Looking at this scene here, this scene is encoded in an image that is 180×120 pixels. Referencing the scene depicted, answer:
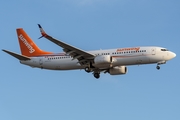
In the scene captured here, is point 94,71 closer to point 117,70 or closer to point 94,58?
point 117,70

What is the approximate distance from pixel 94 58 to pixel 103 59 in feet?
6.81

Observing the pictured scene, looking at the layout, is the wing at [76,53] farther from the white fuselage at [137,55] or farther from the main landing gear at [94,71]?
the main landing gear at [94,71]

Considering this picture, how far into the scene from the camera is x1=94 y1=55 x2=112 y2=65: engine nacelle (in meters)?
67.1

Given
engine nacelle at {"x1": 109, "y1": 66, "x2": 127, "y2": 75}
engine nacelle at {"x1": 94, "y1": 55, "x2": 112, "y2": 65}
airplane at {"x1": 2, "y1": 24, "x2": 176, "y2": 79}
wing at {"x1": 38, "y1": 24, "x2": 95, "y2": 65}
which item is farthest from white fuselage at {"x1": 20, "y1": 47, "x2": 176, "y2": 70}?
engine nacelle at {"x1": 109, "y1": 66, "x2": 127, "y2": 75}

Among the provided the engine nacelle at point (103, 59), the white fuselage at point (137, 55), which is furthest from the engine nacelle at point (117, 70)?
the engine nacelle at point (103, 59)

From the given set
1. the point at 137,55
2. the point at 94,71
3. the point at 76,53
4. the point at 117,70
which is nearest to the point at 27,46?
the point at 76,53

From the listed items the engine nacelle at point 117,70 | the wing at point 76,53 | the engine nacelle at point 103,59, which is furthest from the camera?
the engine nacelle at point 117,70

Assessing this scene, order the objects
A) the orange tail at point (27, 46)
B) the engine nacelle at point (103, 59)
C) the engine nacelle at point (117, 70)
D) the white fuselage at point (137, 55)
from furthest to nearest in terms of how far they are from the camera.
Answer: the orange tail at point (27, 46) → the engine nacelle at point (117, 70) → the engine nacelle at point (103, 59) → the white fuselage at point (137, 55)

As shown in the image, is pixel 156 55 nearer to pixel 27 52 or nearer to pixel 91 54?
pixel 91 54

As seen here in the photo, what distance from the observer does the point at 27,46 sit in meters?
76.9

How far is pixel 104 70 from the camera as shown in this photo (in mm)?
73750

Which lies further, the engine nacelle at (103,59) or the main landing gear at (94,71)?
the main landing gear at (94,71)

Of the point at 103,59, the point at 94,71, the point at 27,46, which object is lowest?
the point at 94,71

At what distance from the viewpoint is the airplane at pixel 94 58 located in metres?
67.1
